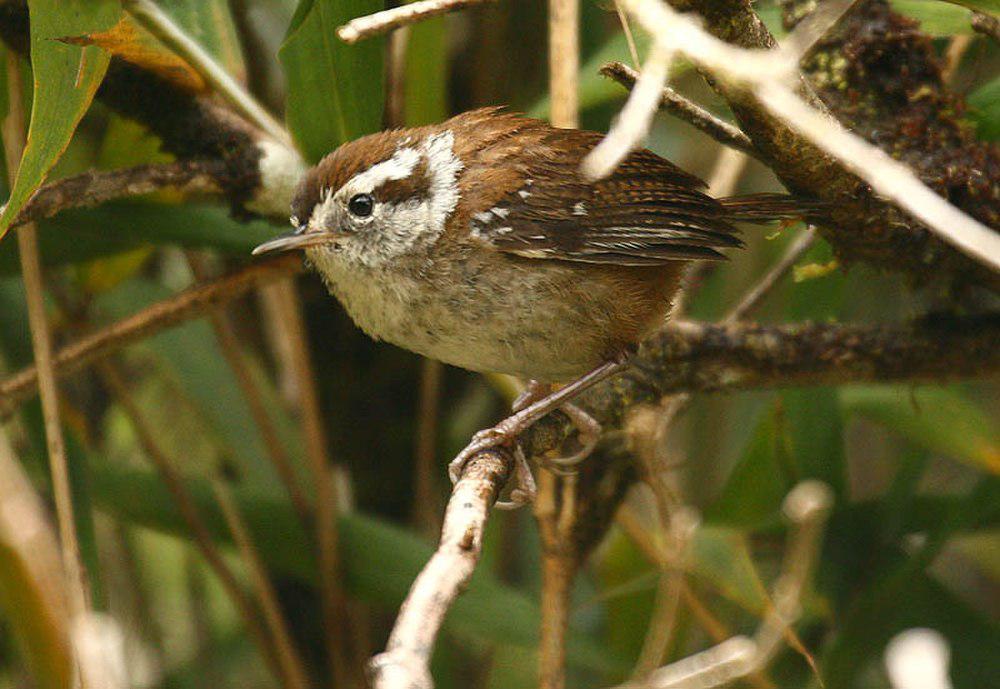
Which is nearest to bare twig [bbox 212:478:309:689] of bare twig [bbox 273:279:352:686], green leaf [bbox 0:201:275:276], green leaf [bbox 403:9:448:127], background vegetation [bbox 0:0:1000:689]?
background vegetation [bbox 0:0:1000:689]

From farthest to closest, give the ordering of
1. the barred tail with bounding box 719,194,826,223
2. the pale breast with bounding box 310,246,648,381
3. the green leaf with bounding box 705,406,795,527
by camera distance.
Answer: the green leaf with bounding box 705,406,795,527 < the pale breast with bounding box 310,246,648,381 < the barred tail with bounding box 719,194,826,223

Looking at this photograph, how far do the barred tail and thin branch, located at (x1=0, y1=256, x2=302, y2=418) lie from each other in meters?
0.86

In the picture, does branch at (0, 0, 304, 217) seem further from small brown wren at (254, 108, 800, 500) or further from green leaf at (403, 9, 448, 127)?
green leaf at (403, 9, 448, 127)

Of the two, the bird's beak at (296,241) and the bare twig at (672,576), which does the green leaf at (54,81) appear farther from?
the bare twig at (672,576)

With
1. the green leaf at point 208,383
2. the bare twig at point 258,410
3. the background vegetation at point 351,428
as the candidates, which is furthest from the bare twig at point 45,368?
the green leaf at point 208,383

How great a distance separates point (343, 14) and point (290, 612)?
1745 mm

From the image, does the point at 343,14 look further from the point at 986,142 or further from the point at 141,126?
the point at 986,142

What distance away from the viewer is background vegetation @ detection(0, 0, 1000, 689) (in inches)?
80.4

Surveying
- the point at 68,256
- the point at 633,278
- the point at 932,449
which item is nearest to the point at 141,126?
the point at 68,256

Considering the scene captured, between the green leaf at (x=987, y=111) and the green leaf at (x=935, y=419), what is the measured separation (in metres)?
0.58

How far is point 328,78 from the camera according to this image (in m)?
1.96

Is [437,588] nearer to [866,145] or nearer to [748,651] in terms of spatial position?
[748,651]

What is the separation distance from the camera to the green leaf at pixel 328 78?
1.82 metres

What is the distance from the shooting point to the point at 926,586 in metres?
2.43
